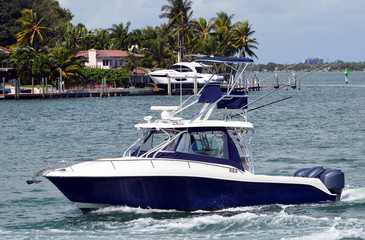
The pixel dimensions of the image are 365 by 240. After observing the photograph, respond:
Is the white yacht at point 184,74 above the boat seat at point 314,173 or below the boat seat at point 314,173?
above

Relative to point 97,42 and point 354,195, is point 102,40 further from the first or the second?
point 354,195

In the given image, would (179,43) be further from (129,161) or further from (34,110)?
(129,161)

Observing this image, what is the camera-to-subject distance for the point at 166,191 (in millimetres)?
15734

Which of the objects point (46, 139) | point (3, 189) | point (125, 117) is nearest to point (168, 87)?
point (125, 117)

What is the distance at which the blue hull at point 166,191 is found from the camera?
1557 centimetres

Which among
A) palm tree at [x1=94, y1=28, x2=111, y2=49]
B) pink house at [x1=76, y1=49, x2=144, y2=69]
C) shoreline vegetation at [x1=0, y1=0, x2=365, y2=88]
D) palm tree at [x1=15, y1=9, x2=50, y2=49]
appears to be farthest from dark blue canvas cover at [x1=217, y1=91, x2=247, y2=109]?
palm tree at [x1=94, y1=28, x2=111, y2=49]

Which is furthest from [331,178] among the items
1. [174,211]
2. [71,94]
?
[71,94]

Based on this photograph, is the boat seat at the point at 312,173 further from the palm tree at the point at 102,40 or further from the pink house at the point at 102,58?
the palm tree at the point at 102,40

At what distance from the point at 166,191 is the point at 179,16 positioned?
86254 mm

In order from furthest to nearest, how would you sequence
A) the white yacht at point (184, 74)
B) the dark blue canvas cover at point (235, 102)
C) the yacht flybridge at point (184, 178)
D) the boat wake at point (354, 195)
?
1. the white yacht at point (184, 74)
2. the boat wake at point (354, 195)
3. the dark blue canvas cover at point (235, 102)
4. the yacht flybridge at point (184, 178)

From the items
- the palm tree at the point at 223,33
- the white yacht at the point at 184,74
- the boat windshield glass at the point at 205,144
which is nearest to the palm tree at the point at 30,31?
the white yacht at the point at 184,74

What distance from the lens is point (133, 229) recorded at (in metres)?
15.3

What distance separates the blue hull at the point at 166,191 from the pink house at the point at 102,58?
3176 inches

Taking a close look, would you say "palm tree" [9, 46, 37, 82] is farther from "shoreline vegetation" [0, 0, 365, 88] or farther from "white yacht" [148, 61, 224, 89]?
"white yacht" [148, 61, 224, 89]
